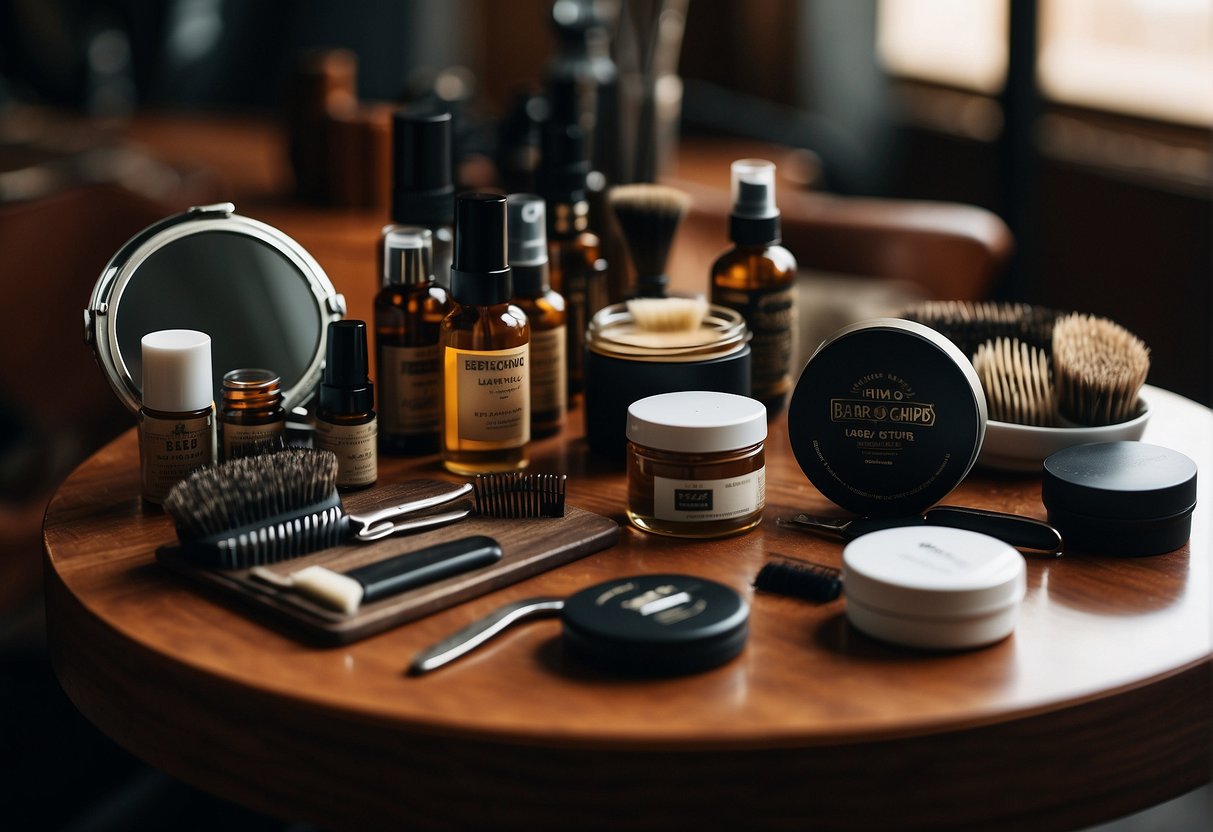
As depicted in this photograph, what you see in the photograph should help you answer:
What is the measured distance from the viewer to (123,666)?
647mm

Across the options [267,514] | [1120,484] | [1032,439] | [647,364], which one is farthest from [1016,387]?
[267,514]

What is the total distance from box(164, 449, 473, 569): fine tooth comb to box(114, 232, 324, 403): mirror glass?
15 centimetres

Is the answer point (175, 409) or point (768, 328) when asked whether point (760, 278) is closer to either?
point (768, 328)

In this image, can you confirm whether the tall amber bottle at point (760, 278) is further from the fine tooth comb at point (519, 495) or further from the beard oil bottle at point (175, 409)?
the beard oil bottle at point (175, 409)

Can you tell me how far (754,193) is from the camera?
920mm

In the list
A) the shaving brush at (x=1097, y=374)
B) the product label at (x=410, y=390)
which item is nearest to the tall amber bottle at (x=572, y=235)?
the product label at (x=410, y=390)

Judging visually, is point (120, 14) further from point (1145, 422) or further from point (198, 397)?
point (1145, 422)

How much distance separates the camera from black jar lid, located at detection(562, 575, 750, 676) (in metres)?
0.60

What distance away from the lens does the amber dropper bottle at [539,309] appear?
0.89m

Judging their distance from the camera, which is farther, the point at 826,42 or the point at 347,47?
the point at 347,47

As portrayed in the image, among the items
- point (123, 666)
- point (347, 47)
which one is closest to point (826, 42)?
point (347, 47)

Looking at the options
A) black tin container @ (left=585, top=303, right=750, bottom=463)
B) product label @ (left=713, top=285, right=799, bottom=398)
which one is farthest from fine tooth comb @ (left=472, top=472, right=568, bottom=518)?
product label @ (left=713, top=285, right=799, bottom=398)

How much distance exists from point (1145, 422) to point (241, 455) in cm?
58

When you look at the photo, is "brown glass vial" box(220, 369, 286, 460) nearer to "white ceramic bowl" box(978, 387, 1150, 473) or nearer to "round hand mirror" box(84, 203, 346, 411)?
"round hand mirror" box(84, 203, 346, 411)
